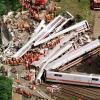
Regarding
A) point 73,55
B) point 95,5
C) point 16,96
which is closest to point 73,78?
point 73,55

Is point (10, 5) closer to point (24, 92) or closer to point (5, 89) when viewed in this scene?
point (24, 92)

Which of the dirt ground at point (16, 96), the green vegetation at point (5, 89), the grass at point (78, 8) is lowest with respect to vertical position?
the dirt ground at point (16, 96)

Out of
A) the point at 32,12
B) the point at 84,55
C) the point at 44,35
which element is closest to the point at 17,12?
the point at 32,12

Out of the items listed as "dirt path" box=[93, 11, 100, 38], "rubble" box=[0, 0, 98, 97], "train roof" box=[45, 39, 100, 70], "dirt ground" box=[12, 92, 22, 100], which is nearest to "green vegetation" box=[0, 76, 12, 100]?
"dirt ground" box=[12, 92, 22, 100]

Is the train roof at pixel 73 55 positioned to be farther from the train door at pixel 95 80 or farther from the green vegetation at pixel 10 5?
the green vegetation at pixel 10 5

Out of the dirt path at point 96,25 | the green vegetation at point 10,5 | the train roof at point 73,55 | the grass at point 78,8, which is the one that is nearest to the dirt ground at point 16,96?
the train roof at point 73,55

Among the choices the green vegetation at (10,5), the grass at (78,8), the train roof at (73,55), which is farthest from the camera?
the green vegetation at (10,5)
